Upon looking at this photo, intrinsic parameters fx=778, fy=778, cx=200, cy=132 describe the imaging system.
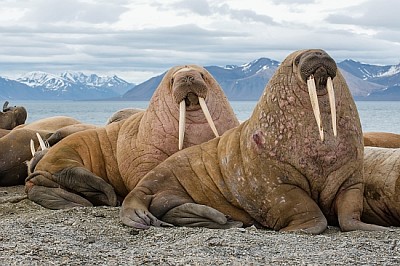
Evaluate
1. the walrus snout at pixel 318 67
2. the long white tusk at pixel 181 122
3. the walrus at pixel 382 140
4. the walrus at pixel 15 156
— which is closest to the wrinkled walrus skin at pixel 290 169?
the walrus snout at pixel 318 67

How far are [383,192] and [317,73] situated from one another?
115 cm

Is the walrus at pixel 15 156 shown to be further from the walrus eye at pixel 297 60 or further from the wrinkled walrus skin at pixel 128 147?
the walrus eye at pixel 297 60

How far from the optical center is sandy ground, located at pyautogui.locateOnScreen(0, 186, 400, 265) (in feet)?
14.0

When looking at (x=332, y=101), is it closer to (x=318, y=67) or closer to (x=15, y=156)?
(x=318, y=67)

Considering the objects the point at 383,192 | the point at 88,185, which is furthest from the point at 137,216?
the point at 383,192

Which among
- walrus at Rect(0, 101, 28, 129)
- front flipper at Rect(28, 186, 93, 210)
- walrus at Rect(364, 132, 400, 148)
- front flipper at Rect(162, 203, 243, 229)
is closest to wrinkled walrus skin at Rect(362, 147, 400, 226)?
front flipper at Rect(162, 203, 243, 229)

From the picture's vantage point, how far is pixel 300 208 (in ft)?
17.7

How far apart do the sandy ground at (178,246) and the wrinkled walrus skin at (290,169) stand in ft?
0.64

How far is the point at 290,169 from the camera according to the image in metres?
5.47

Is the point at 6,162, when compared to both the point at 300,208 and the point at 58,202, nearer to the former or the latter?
the point at 58,202

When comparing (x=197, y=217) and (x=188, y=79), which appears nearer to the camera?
(x=197, y=217)

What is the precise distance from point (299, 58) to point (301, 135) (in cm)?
58

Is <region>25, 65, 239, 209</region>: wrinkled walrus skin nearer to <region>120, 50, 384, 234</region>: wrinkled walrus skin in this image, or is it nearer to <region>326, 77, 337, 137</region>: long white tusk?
<region>120, 50, 384, 234</region>: wrinkled walrus skin

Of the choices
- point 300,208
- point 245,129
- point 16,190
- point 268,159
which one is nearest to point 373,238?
point 300,208
